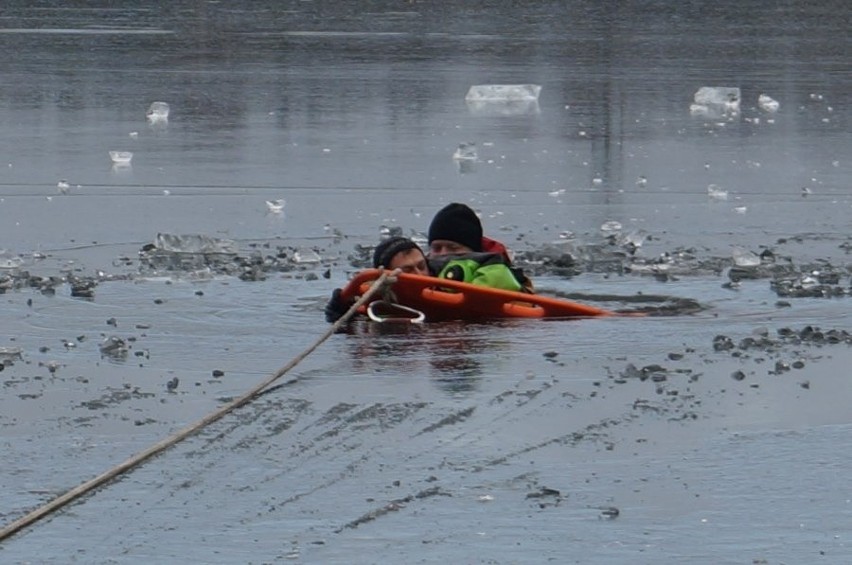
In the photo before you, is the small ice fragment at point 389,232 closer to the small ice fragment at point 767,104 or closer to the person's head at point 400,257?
the person's head at point 400,257

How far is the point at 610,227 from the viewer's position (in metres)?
11.0

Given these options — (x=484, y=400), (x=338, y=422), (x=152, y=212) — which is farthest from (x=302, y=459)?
(x=152, y=212)

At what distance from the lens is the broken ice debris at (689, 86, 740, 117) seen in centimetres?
1653

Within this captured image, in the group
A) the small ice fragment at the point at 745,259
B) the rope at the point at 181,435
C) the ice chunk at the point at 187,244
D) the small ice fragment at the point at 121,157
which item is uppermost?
the small ice fragment at the point at 121,157

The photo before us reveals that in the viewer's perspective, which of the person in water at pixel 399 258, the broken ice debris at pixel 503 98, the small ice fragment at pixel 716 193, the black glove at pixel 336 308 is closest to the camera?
the black glove at pixel 336 308

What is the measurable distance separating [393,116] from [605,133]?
190 cm

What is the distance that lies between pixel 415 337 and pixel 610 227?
3097 millimetres

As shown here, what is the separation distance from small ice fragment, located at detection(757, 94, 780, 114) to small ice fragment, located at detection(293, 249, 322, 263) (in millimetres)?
7356

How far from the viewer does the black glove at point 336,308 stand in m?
8.53

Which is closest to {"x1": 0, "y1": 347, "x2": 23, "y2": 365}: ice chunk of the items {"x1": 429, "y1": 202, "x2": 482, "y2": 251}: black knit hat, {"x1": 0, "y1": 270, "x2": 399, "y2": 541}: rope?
{"x1": 0, "y1": 270, "x2": 399, "y2": 541}: rope

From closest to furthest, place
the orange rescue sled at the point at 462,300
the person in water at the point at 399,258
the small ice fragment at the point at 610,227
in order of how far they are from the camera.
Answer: the orange rescue sled at the point at 462,300
the person in water at the point at 399,258
the small ice fragment at the point at 610,227

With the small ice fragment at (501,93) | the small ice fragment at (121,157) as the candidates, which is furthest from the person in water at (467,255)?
the small ice fragment at (501,93)

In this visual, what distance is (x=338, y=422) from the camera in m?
6.59

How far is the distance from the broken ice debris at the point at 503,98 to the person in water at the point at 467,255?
305 inches
